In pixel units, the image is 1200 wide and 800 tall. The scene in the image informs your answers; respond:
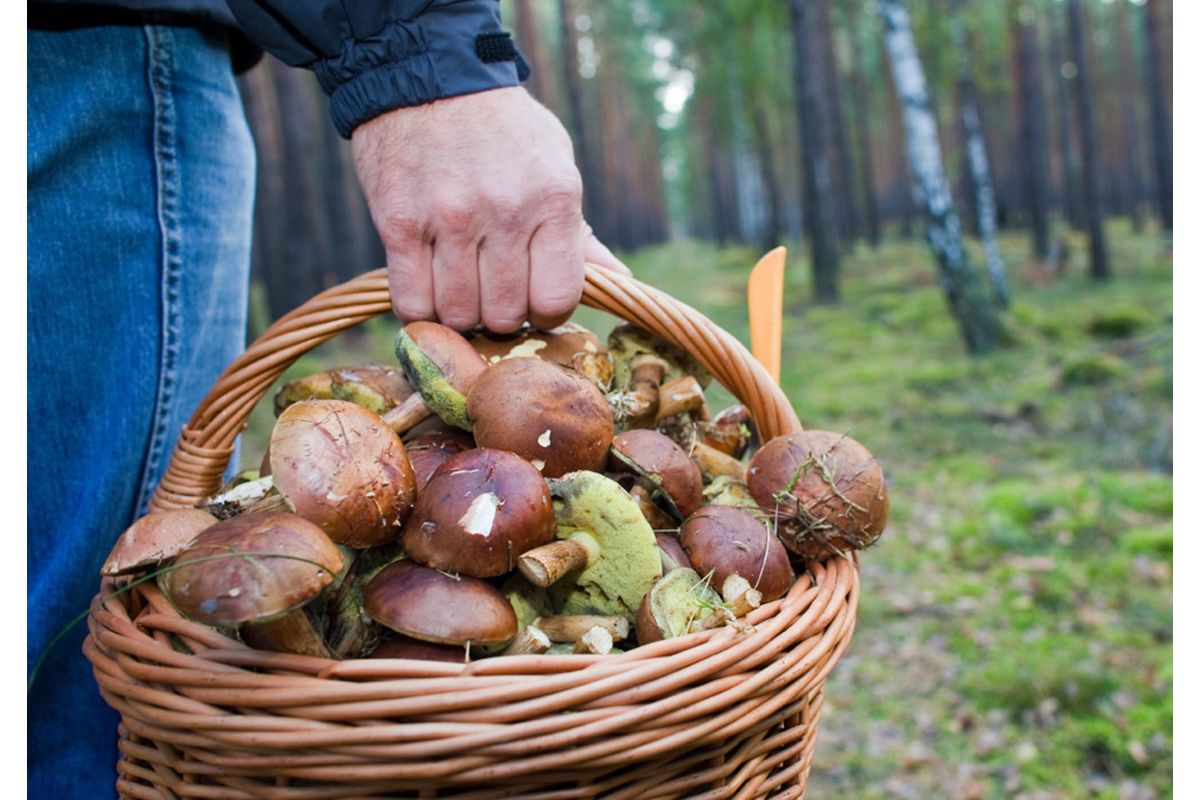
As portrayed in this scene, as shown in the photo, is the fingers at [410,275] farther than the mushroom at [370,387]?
No

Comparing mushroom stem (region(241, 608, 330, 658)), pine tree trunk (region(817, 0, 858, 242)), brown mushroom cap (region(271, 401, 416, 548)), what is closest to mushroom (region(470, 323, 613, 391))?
brown mushroom cap (region(271, 401, 416, 548))

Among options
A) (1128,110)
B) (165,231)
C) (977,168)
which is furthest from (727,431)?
(1128,110)

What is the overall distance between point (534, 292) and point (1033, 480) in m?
5.11

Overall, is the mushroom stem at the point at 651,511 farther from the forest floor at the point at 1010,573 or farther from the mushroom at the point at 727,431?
the forest floor at the point at 1010,573

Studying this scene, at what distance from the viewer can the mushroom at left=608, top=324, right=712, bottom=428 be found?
1880 mm

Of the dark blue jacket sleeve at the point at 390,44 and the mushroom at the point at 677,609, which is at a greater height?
the dark blue jacket sleeve at the point at 390,44

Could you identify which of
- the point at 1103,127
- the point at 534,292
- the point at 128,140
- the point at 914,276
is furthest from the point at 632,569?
the point at 1103,127

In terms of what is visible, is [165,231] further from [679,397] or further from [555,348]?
[679,397]

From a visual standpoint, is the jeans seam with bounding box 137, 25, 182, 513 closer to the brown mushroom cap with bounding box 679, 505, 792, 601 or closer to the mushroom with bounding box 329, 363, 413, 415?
the mushroom with bounding box 329, 363, 413, 415

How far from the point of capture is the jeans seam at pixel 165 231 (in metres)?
1.85

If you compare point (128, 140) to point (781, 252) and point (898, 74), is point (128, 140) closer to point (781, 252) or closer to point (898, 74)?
point (781, 252)

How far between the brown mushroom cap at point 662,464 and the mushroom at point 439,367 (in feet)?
0.94

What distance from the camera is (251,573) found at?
41.7 inches

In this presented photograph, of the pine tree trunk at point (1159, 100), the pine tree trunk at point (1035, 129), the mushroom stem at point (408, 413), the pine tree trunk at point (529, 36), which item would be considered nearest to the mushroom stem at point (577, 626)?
the mushroom stem at point (408, 413)
